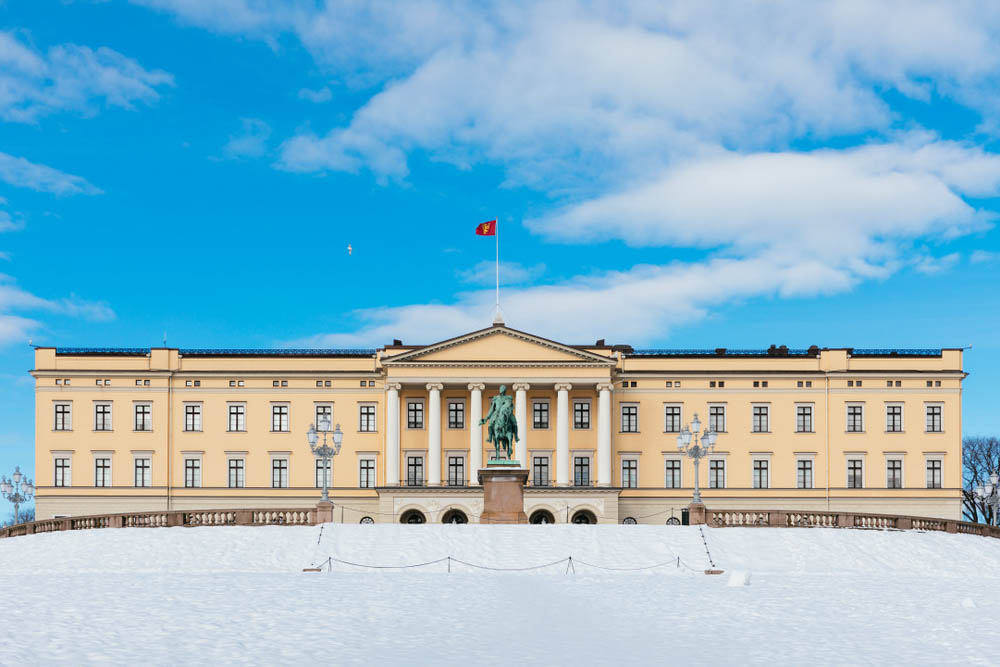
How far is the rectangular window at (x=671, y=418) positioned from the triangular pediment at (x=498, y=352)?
514cm

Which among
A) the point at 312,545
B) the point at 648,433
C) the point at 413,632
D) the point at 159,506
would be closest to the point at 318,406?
the point at 159,506

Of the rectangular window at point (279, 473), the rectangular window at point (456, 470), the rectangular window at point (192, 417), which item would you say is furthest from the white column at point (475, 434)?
the rectangular window at point (192, 417)

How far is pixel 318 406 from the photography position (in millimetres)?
66188

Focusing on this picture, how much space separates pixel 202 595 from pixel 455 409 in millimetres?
40837

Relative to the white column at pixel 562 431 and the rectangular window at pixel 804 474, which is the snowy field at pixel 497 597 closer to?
Answer: the white column at pixel 562 431

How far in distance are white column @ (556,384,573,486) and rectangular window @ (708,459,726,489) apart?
898 centimetres

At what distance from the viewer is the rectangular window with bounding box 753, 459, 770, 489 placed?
6594 cm

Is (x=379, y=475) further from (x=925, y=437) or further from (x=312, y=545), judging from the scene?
(x=925, y=437)

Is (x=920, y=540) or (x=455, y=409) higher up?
(x=455, y=409)

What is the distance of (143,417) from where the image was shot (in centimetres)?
6588

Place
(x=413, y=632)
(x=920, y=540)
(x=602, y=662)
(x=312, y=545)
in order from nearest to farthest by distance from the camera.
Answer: (x=602, y=662) < (x=413, y=632) < (x=312, y=545) < (x=920, y=540)

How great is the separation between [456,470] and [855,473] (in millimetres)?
23853

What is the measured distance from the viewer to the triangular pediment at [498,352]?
63.6 metres

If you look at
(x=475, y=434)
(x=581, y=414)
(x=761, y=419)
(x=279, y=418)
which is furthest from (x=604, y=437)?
(x=279, y=418)
